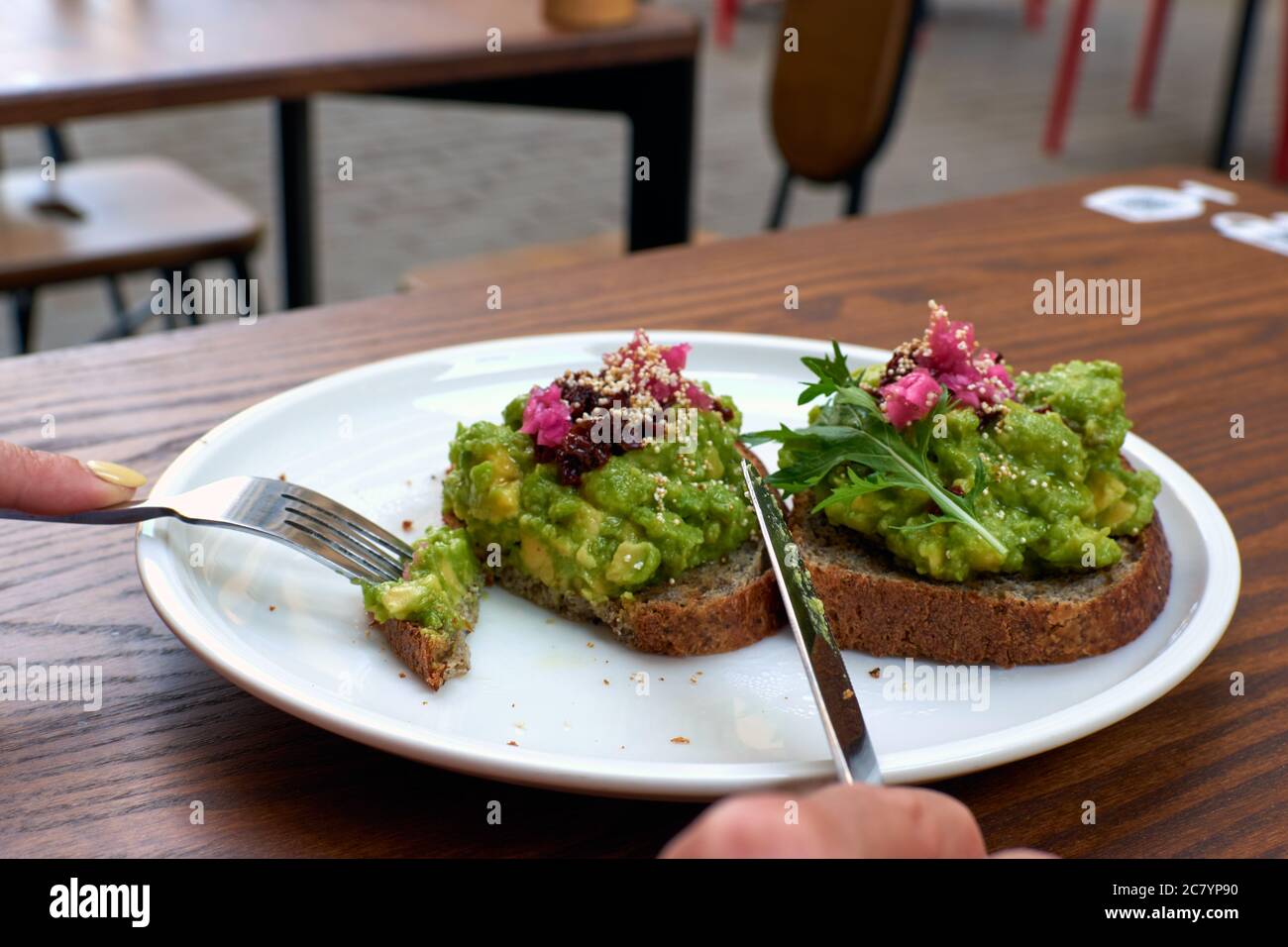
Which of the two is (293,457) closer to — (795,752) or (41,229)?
(795,752)

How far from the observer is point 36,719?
1.00 metres

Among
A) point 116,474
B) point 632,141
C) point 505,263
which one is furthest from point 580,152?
point 116,474

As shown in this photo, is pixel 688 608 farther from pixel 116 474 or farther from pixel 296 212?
pixel 296 212

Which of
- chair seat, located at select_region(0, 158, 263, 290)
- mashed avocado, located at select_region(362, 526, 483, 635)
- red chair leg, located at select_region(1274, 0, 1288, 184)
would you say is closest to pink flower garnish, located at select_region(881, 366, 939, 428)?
mashed avocado, located at select_region(362, 526, 483, 635)

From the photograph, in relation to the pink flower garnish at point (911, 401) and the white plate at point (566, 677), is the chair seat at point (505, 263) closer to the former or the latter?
the white plate at point (566, 677)

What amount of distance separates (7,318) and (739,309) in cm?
361

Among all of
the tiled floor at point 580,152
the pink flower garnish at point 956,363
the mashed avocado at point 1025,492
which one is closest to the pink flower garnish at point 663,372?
the mashed avocado at point 1025,492

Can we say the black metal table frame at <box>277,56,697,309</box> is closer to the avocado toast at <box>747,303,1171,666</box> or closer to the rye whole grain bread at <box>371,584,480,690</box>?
the avocado toast at <box>747,303,1171,666</box>

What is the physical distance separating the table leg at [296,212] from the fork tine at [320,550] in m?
2.21

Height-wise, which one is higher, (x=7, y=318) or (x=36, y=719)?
(x=36, y=719)

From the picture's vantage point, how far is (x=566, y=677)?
1.10 m

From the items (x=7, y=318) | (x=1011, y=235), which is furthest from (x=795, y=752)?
(x=7, y=318)
